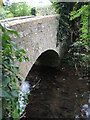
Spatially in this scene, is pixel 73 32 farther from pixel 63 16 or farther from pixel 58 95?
pixel 58 95

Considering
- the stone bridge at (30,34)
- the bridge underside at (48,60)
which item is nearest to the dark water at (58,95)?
the bridge underside at (48,60)

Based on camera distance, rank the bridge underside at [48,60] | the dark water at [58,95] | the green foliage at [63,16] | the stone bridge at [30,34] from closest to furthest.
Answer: the stone bridge at [30,34] → the dark water at [58,95] → the green foliage at [63,16] → the bridge underside at [48,60]

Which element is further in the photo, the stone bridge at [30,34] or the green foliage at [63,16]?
the green foliage at [63,16]

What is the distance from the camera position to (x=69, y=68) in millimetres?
6875

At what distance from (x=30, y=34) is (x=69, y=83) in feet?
10.1

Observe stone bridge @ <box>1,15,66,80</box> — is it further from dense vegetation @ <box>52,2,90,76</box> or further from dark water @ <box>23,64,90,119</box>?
dark water @ <box>23,64,90,119</box>

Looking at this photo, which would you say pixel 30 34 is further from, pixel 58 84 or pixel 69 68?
pixel 69 68

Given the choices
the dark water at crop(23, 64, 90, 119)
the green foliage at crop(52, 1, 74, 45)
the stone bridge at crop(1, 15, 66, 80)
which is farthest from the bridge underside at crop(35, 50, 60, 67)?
the stone bridge at crop(1, 15, 66, 80)

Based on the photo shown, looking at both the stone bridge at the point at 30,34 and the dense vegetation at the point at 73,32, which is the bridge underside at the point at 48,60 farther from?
the stone bridge at the point at 30,34

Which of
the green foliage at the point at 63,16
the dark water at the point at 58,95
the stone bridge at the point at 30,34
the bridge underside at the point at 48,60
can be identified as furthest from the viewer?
the bridge underside at the point at 48,60

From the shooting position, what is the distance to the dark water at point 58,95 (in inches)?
166

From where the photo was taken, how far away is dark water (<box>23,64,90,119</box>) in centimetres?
421

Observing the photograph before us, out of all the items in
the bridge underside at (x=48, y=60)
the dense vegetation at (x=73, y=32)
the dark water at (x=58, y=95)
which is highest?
the dense vegetation at (x=73, y=32)

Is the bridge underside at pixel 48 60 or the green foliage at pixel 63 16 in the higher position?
the green foliage at pixel 63 16
